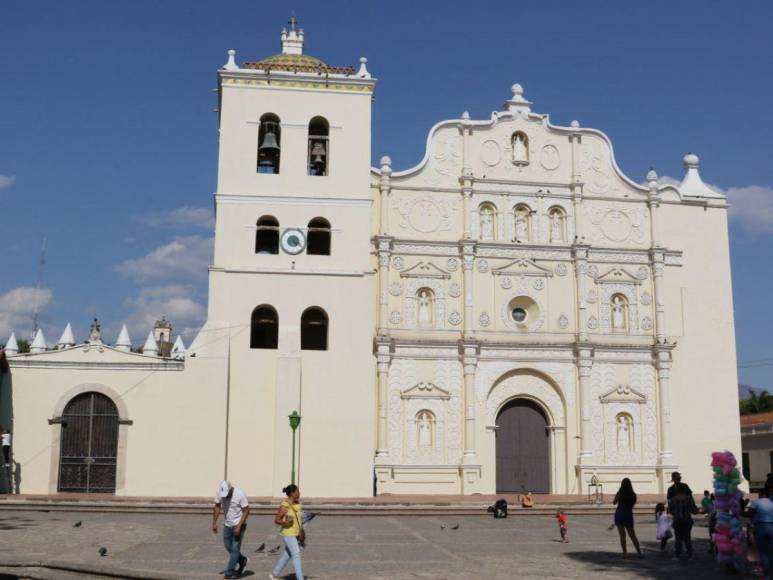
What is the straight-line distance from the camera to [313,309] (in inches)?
1039

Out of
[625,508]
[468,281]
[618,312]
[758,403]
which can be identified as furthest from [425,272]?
[758,403]

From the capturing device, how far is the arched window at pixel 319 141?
1075 inches

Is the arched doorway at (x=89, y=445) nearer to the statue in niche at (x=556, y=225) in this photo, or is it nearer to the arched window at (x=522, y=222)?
the arched window at (x=522, y=222)

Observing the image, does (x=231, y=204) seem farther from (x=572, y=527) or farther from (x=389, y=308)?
(x=572, y=527)

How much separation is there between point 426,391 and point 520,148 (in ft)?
27.3

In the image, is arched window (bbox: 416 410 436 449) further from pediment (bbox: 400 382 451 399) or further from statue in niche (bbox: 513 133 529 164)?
statue in niche (bbox: 513 133 529 164)

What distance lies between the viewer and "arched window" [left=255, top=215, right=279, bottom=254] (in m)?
26.5

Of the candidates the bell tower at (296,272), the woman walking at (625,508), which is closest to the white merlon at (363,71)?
the bell tower at (296,272)

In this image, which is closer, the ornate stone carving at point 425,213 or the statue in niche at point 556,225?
the ornate stone carving at point 425,213

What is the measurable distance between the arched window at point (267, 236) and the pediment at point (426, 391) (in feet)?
18.6

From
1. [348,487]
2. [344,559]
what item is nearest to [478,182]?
[348,487]

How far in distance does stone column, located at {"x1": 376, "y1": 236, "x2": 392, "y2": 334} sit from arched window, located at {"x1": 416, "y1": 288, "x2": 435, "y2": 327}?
1032 millimetres

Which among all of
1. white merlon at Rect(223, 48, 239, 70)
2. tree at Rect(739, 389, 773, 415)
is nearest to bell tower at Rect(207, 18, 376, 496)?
white merlon at Rect(223, 48, 239, 70)

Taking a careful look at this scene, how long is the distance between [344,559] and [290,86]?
1706 centimetres
